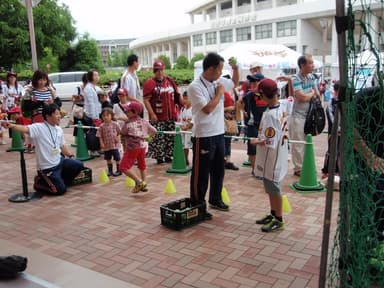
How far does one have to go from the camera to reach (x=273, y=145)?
4332mm

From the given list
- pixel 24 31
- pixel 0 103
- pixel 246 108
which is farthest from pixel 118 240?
pixel 24 31

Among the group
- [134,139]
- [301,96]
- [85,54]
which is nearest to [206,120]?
[134,139]

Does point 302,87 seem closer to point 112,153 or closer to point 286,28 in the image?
point 112,153

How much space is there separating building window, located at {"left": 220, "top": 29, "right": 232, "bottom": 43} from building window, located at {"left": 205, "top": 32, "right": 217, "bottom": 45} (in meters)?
1.57

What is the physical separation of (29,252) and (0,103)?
8.47m

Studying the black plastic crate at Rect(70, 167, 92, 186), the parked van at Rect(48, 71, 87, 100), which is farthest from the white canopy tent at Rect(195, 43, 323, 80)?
the black plastic crate at Rect(70, 167, 92, 186)

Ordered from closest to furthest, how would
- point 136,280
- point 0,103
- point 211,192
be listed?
point 136,280, point 211,192, point 0,103

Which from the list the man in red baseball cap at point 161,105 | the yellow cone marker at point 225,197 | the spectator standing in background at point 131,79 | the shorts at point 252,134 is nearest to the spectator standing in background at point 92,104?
the spectator standing in background at point 131,79

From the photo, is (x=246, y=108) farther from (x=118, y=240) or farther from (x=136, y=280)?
(x=136, y=280)

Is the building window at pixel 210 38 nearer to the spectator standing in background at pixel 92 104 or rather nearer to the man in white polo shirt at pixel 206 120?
the spectator standing in background at pixel 92 104

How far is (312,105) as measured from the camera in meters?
6.31

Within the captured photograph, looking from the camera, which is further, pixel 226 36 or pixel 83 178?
pixel 226 36

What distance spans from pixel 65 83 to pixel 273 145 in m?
25.3

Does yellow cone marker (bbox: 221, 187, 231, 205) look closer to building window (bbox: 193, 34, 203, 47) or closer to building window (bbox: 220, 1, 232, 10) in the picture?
building window (bbox: 193, 34, 203, 47)
